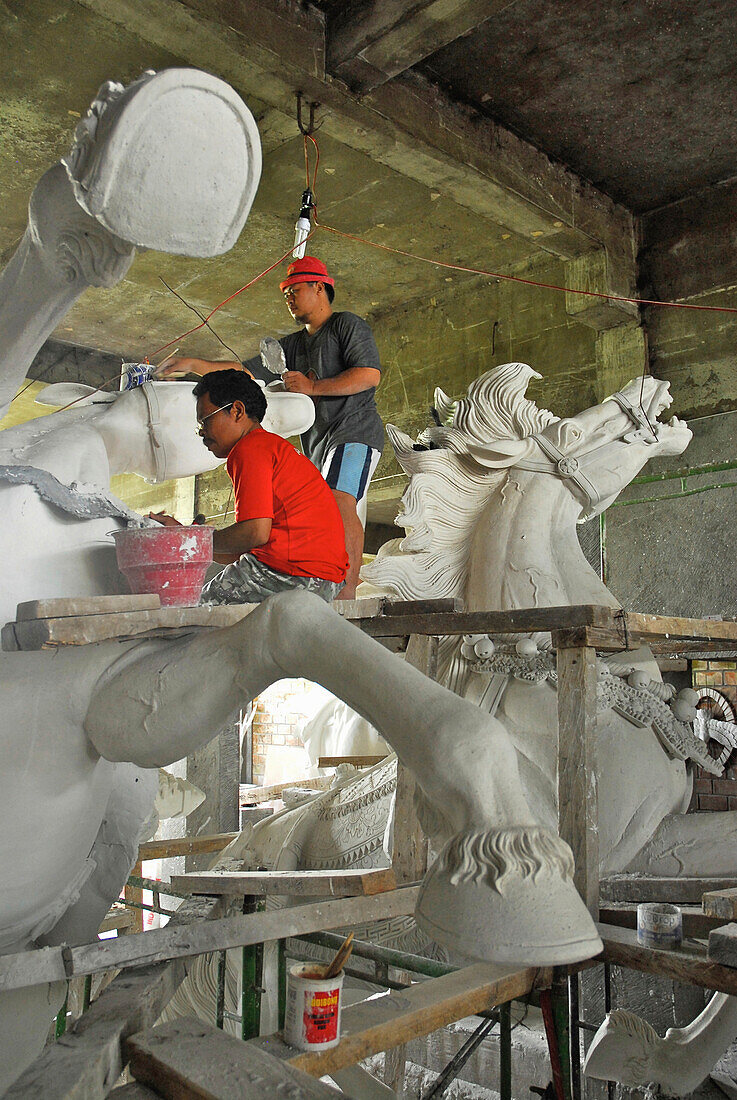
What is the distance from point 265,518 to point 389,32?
2778 millimetres

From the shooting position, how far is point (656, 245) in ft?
20.0

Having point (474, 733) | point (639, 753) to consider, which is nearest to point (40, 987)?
point (474, 733)

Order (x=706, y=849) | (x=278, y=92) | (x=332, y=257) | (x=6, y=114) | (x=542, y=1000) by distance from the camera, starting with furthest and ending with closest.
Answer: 1. (x=332, y=257)
2. (x=6, y=114)
3. (x=278, y=92)
4. (x=706, y=849)
5. (x=542, y=1000)

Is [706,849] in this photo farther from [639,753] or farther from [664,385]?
[664,385]

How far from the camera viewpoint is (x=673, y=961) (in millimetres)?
1970

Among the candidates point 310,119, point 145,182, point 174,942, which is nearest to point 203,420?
point 145,182

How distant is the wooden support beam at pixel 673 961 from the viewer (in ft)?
6.25

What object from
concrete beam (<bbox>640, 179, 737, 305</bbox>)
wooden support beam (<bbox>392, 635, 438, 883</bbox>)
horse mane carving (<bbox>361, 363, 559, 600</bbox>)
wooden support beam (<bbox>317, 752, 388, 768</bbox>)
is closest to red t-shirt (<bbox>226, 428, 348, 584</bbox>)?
wooden support beam (<bbox>392, 635, 438, 883</bbox>)

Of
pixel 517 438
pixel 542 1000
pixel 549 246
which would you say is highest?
pixel 549 246

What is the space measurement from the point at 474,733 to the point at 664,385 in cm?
273

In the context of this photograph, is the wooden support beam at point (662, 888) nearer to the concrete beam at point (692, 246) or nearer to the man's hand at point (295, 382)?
the man's hand at point (295, 382)

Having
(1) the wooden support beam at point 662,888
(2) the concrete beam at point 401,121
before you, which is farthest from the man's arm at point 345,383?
(1) the wooden support beam at point 662,888

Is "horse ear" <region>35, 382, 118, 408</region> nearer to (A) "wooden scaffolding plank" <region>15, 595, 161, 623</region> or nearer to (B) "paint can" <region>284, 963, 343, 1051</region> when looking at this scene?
(A) "wooden scaffolding plank" <region>15, 595, 161, 623</region>

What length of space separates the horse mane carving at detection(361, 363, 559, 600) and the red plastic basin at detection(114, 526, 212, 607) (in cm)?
170
